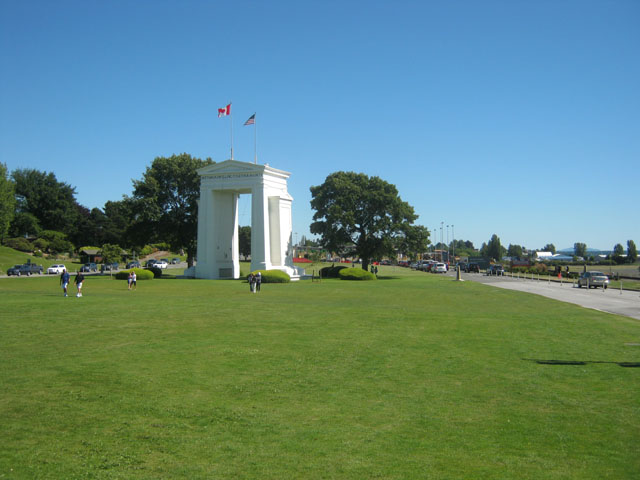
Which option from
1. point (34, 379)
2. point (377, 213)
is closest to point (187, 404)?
point (34, 379)

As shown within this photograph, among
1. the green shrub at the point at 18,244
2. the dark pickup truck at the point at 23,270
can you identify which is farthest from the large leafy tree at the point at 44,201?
the dark pickup truck at the point at 23,270

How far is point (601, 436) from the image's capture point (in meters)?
8.06

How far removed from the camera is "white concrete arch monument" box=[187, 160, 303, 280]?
55.4 metres

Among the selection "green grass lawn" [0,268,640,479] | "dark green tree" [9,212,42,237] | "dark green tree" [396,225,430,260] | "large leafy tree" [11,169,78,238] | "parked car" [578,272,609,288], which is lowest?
"green grass lawn" [0,268,640,479]

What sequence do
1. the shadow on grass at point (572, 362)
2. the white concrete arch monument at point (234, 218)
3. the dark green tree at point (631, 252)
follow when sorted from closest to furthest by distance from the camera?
the shadow on grass at point (572, 362) < the white concrete arch monument at point (234, 218) < the dark green tree at point (631, 252)

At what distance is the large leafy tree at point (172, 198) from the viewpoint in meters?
66.3

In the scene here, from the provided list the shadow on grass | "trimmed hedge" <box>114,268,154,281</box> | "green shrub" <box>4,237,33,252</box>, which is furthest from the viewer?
"green shrub" <box>4,237,33,252</box>

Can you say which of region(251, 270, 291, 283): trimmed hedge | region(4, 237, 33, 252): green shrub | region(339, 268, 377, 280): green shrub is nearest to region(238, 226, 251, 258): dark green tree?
region(4, 237, 33, 252): green shrub

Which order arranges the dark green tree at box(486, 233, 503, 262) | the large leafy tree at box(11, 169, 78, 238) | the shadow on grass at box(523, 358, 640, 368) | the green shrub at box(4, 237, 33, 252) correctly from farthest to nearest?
the dark green tree at box(486, 233, 503, 262)
the large leafy tree at box(11, 169, 78, 238)
the green shrub at box(4, 237, 33, 252)
the shadow on grass at box(523, 358, 640, 368)

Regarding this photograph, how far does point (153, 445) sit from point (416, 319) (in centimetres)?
1538

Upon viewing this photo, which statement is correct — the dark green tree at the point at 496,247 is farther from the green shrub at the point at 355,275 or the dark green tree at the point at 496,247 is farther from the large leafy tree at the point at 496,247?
the green shrub at the point at 355,275

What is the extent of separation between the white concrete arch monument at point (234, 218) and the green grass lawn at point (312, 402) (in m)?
37.0

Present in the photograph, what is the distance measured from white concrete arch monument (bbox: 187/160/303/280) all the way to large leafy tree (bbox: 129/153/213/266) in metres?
9.02

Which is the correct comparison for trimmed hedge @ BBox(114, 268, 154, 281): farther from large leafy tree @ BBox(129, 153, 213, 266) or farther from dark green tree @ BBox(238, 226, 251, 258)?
dark green tree @ BBox(238, 226, 251, 258)
